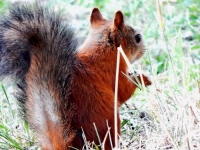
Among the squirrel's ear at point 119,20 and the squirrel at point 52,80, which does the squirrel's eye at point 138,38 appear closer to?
the squirrel's ear at point 119,20

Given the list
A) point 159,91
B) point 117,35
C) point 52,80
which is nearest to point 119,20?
point 117,35

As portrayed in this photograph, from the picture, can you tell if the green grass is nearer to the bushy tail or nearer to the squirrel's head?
the squirrel's head

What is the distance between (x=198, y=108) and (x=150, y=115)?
1.26 feet

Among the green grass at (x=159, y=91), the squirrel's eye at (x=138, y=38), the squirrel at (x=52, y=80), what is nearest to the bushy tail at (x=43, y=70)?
the squirrel at (x=52, y=80)

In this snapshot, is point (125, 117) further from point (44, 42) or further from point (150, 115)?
point (44, 42)

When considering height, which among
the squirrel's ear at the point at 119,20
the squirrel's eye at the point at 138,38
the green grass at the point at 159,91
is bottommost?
the green grass at the point at 159,91

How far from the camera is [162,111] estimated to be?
2.36 meters

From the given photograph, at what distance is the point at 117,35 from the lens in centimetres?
275

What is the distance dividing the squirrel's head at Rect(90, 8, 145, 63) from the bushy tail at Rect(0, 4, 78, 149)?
0.34m

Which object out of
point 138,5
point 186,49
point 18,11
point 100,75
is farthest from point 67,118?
point 138,5

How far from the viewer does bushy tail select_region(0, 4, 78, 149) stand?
232 cm

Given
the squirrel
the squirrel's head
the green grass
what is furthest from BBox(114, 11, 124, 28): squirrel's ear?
the squirrel

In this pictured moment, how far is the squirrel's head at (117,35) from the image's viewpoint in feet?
8.95

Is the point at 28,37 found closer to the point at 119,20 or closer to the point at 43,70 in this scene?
the point at 43,70
